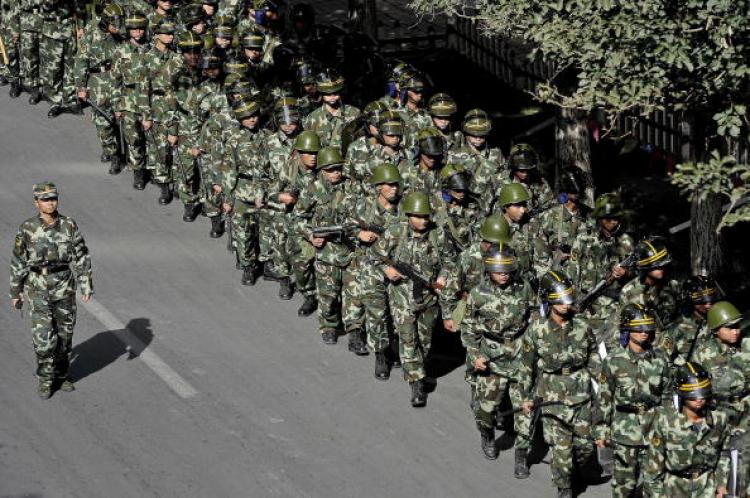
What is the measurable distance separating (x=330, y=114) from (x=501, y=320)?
19.3 feet

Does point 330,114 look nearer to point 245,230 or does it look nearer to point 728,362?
point 245,230

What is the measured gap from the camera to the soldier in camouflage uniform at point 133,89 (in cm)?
2284

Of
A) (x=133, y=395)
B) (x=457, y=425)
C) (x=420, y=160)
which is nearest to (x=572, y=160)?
(x=420, y=160)

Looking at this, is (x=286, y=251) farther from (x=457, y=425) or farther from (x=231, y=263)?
(x=457, y=425)

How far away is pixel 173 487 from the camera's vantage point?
52.1 ft

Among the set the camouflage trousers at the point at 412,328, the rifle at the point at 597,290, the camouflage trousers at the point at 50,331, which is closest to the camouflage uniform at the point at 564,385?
the rifle at the point at 597,290

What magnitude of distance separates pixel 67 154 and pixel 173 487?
9.96m

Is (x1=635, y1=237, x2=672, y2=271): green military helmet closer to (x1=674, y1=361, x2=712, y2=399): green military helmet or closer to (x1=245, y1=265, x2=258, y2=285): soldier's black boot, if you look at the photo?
(x1=674, y1=361, x2=712, y2=399): green military helmet

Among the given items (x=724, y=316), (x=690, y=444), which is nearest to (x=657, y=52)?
(x=724, y=316)

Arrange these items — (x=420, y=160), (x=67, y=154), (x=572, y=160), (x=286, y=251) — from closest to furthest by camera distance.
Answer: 1. (x=420, y=160)
2. (x=286, y=251)
3. (x=572, y=160)
4. (x=67, y=154)

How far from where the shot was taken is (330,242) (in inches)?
746

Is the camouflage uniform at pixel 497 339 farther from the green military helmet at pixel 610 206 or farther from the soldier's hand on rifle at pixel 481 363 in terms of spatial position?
the green military helmet at pixel 610 206

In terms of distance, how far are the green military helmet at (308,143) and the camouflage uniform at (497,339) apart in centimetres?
377

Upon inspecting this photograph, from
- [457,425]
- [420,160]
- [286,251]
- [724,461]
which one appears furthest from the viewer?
[286,251]
